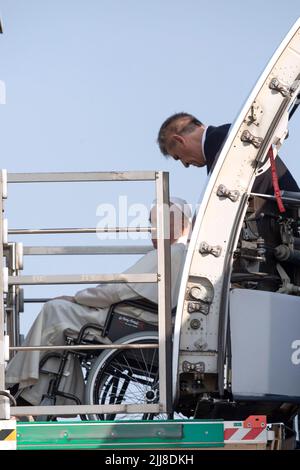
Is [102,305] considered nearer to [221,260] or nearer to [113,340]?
[113,340]

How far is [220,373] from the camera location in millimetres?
8352

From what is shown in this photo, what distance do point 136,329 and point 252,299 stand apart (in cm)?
92

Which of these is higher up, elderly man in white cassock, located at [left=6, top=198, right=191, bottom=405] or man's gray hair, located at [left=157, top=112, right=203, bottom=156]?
man's gray hair, located at [left=157, top=112, right=203, bottom=156]

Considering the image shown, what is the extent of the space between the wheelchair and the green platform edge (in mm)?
517

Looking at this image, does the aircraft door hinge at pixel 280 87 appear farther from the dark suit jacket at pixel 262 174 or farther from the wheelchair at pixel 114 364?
the wheelchair at pixel 114 364

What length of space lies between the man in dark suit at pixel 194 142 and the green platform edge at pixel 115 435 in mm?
1670

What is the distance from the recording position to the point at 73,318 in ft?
29.7

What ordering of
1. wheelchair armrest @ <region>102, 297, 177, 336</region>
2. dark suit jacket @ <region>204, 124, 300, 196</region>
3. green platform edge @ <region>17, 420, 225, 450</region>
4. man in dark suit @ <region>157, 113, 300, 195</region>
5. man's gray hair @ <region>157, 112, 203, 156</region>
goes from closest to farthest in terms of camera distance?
green platform edge @ <region>17, 420, 225, 450</region>, dark suit jacket @ <region>204, 124, 300, 196</region>, man in dark suit @ <region>157, 113, 300, 195</region>, wheelchair armrest @ <region>102, 297, 177, 336</region>, man's gray hair @ <region>157, 112, 203, 156</region>

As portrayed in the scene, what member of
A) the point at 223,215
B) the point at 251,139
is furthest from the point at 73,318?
the point at 251,139

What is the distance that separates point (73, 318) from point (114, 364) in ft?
1.37

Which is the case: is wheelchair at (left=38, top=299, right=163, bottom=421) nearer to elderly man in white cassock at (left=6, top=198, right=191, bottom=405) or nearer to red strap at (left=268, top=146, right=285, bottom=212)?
elderly man in white cassock at (left=6, top=198, right=191, bottom=405)

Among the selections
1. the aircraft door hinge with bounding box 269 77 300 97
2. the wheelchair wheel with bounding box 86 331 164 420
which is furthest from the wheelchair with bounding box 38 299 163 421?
the aircraft door hinge with bounding box 269 77 300 97

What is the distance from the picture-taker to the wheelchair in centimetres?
884

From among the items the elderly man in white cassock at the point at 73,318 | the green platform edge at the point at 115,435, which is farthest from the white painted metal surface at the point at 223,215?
the elderly man in white cassock at the point at 73,318
